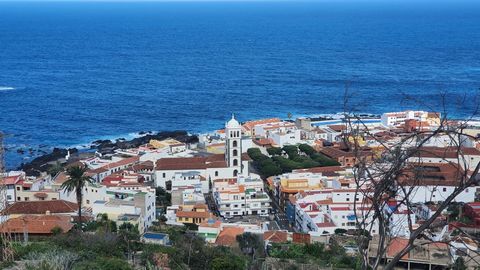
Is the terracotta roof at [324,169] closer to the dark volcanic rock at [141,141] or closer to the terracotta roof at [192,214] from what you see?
the terracotta roof at [192,214]

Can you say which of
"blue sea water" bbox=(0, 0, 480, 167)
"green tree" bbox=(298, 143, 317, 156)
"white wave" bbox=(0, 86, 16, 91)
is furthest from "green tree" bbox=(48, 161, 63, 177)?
"white wave" bbox=(0, 86, 16, 91)

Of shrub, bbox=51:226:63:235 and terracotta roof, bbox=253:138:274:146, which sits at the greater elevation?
terracotta roof, bbox=253:138:274:146

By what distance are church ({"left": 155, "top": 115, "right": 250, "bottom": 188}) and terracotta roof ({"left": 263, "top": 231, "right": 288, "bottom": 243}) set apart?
32.5 feet

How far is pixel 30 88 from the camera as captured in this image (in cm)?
6400

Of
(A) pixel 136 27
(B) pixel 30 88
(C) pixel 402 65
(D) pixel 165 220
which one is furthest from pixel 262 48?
(D) pixel 165 220

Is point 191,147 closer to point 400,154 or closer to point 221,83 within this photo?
point 221,83

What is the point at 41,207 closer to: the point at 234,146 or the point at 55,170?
the point at 55,170

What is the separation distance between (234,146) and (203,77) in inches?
1576

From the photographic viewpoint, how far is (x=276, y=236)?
77.2 ft

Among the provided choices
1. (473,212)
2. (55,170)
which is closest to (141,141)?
(55,170)

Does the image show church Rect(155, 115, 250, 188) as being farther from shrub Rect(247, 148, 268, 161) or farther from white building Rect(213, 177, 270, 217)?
white building Rect(213, 177, 270, 217)

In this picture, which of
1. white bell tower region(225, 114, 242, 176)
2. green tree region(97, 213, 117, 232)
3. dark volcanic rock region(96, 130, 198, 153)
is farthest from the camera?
dark volcanic rock region(96, 130, 198, 153)

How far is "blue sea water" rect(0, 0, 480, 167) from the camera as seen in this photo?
50.8m

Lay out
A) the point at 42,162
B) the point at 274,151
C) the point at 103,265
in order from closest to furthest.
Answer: the point at 103,265, the point at 42,162, the point at 274,151
